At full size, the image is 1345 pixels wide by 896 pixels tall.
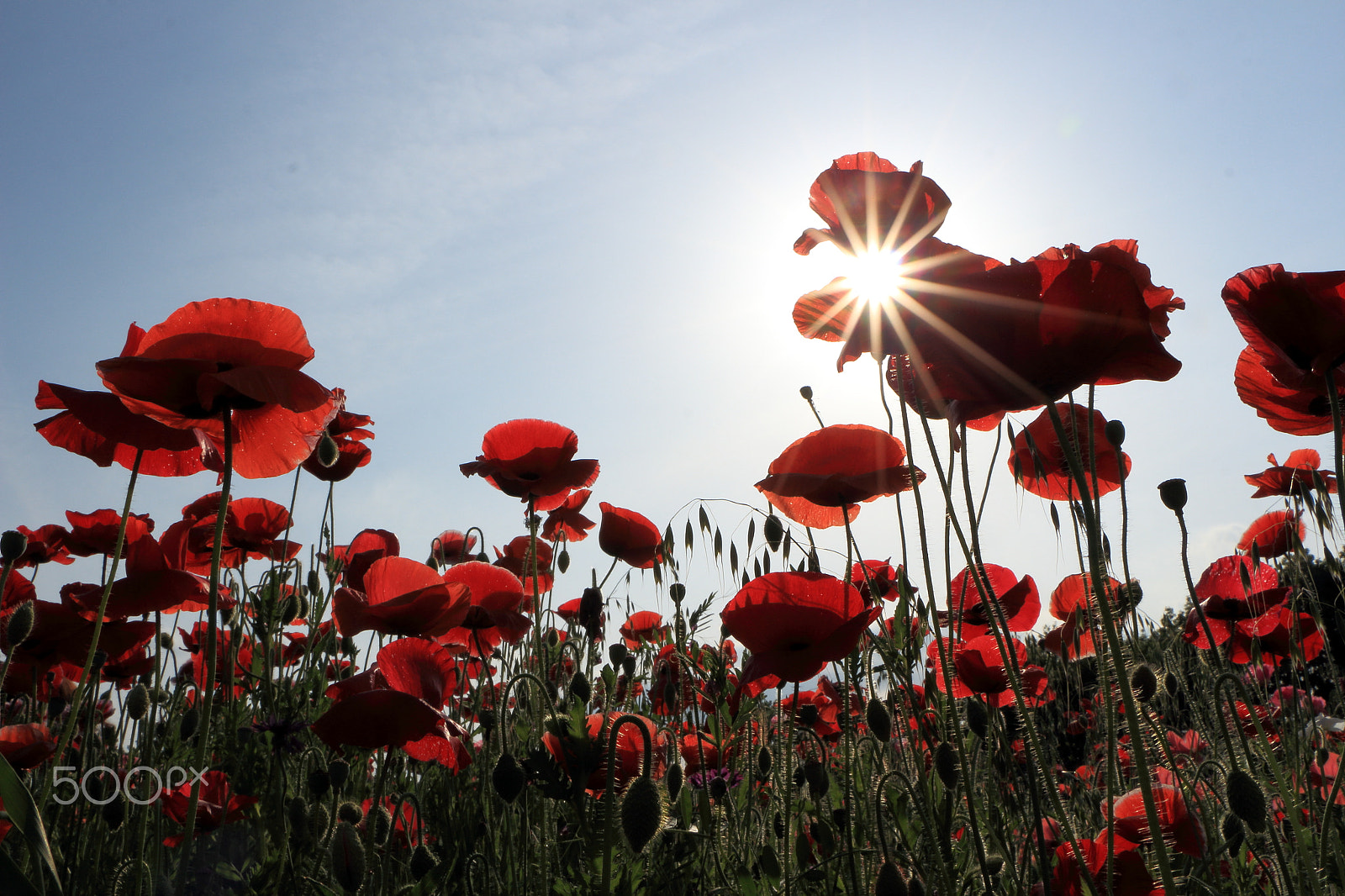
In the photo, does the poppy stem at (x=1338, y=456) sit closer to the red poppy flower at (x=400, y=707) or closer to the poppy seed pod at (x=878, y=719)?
the poppy seed pod at (x=878, y=719)

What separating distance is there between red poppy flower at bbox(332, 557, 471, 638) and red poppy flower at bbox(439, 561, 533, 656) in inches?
2.4

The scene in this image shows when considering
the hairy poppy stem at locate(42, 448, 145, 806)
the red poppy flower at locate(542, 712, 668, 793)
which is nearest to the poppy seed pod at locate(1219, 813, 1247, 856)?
the red poppy flower at locate(542, 712, 668, 793)

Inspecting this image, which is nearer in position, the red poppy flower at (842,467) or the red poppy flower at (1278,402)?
the red poppy flower at (1278,402)

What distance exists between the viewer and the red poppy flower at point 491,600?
228 centimetres

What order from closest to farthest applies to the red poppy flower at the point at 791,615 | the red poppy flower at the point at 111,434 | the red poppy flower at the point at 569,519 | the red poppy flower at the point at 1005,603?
the red poppy flower at the point at 111,434, the red poppy flower at the point at 791,615, the red poppy flower at the point at 1005,603, the red poppy flower at the point at 569,519

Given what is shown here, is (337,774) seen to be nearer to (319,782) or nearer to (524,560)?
(319,782)

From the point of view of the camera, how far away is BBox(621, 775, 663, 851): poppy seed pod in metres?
1.39

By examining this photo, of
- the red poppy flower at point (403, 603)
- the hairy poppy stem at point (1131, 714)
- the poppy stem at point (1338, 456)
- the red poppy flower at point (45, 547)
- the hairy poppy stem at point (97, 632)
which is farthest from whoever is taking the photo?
the red poppy flower at point (45, 547)

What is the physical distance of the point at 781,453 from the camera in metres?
2.01

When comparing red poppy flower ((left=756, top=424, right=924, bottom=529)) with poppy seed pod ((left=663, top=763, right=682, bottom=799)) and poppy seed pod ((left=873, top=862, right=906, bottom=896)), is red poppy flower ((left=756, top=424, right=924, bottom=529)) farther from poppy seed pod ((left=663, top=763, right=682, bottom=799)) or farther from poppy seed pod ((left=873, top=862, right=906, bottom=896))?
poppy seed pod ((left=873, top=862, right=906, bottom=896))

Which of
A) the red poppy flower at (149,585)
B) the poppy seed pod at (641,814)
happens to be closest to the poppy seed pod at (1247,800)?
the poppy seed pod at (641,814)

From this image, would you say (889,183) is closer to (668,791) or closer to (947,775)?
(947,775)

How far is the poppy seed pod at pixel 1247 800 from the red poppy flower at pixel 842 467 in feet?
2.53

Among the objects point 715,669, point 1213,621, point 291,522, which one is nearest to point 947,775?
point 715,669
